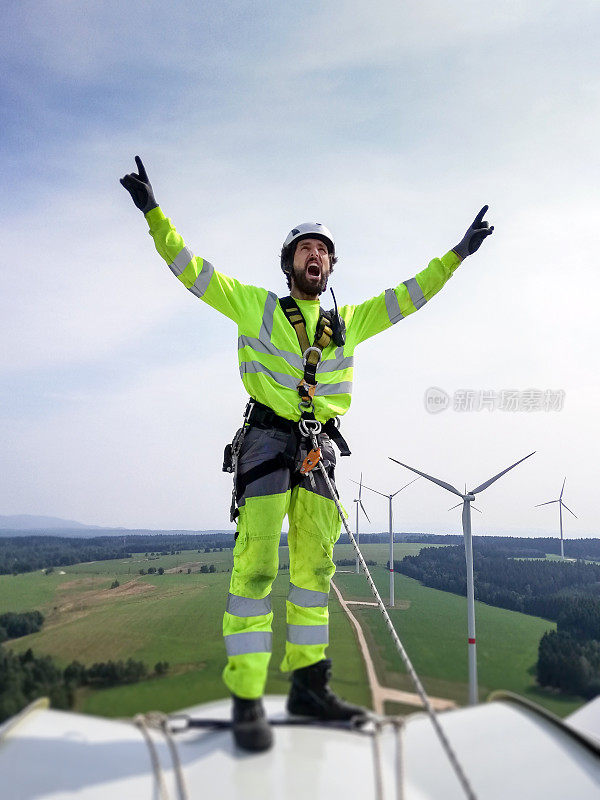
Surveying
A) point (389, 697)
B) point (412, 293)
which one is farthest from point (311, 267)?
point (389, 697)

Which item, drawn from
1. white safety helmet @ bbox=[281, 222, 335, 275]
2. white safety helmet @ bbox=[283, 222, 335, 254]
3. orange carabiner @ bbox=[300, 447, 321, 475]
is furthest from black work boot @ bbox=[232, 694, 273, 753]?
white safety helmet @ bbox=[283, 222, 335, 254]

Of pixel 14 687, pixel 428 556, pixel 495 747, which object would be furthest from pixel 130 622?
pixel 428 556

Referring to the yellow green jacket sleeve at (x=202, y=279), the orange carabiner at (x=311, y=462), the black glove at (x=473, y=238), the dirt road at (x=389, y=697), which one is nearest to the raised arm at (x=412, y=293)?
the black glove at (x=473, y=238)

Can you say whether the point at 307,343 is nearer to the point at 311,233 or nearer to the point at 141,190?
the point at 311,233

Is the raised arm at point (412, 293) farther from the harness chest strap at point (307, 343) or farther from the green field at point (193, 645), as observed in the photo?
the green field at point (193, 645)

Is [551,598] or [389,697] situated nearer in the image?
[389,697]

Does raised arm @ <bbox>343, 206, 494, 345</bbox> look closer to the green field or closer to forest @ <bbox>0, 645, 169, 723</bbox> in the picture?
the green field
